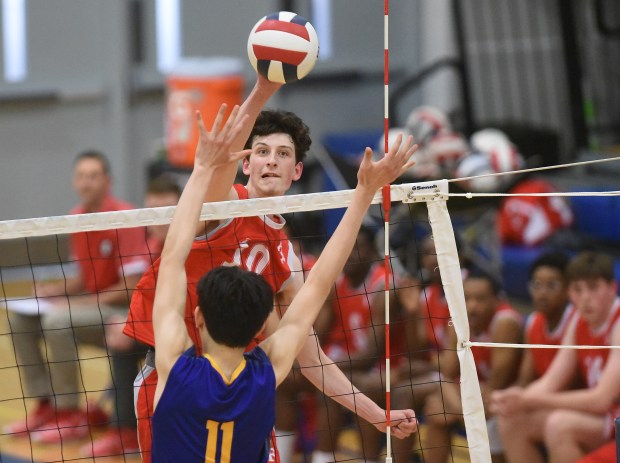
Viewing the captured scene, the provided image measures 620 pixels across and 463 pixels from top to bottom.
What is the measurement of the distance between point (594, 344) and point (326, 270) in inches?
99.3

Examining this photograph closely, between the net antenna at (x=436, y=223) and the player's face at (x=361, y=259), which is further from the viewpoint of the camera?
the player's face at (x=361, y=259)

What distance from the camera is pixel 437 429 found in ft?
18.4

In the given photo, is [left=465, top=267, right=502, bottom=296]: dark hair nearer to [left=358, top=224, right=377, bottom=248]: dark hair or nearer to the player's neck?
[left=358, top=224, right=377, bottom=248]: dark hair

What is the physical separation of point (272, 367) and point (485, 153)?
587cm

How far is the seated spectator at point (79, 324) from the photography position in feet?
23.5

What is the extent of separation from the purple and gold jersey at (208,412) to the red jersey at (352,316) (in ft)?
11.4

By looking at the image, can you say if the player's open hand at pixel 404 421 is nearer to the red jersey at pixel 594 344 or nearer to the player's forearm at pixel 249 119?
the player's forearm at pixel 249 119

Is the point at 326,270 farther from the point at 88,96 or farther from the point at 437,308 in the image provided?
the point at 88,96

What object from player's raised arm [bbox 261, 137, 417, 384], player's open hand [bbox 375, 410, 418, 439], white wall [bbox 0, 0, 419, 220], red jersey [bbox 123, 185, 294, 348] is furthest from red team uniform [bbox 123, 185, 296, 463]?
white wall [bbox 0, 0, 419, 220]

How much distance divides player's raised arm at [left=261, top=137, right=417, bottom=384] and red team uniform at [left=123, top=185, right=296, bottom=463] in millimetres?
617

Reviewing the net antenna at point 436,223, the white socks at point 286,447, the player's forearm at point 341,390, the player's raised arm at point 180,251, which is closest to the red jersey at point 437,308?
the white socks at point 286,447

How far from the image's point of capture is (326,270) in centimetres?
333

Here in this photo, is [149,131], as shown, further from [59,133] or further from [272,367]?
[272,367]

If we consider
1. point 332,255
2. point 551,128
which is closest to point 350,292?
point 332,255
